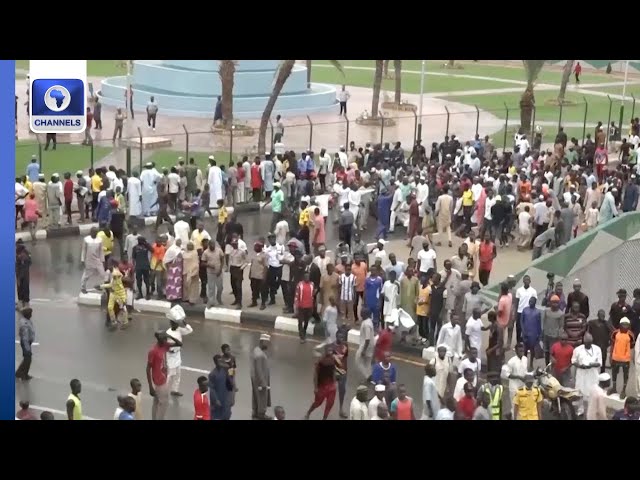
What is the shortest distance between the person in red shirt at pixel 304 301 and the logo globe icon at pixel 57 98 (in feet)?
12.9

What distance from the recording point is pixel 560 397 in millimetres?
14297

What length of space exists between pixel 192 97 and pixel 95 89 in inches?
219

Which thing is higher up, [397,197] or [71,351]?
[397,197]

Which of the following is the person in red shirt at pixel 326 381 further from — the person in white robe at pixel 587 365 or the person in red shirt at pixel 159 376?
the person in white robe at pixel 587 365

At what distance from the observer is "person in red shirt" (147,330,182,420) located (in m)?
13.9

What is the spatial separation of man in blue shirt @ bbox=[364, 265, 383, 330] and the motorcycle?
3.00 metres

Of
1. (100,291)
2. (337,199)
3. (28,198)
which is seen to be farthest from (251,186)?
(100,291)

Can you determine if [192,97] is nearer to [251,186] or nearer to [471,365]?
[251,186]

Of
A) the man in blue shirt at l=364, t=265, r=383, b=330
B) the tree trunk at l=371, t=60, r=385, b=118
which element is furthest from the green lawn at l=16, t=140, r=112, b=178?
the man in blue shirt at l=364, t=265, r=383, b=330

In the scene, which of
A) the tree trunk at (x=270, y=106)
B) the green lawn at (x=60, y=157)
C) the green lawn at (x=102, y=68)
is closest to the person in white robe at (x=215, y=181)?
the green lawn at (x=60, y=157)

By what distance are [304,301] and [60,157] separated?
557 inches

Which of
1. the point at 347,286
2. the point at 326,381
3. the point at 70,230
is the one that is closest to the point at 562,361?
the point at 326,381

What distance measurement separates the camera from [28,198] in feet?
69.2
